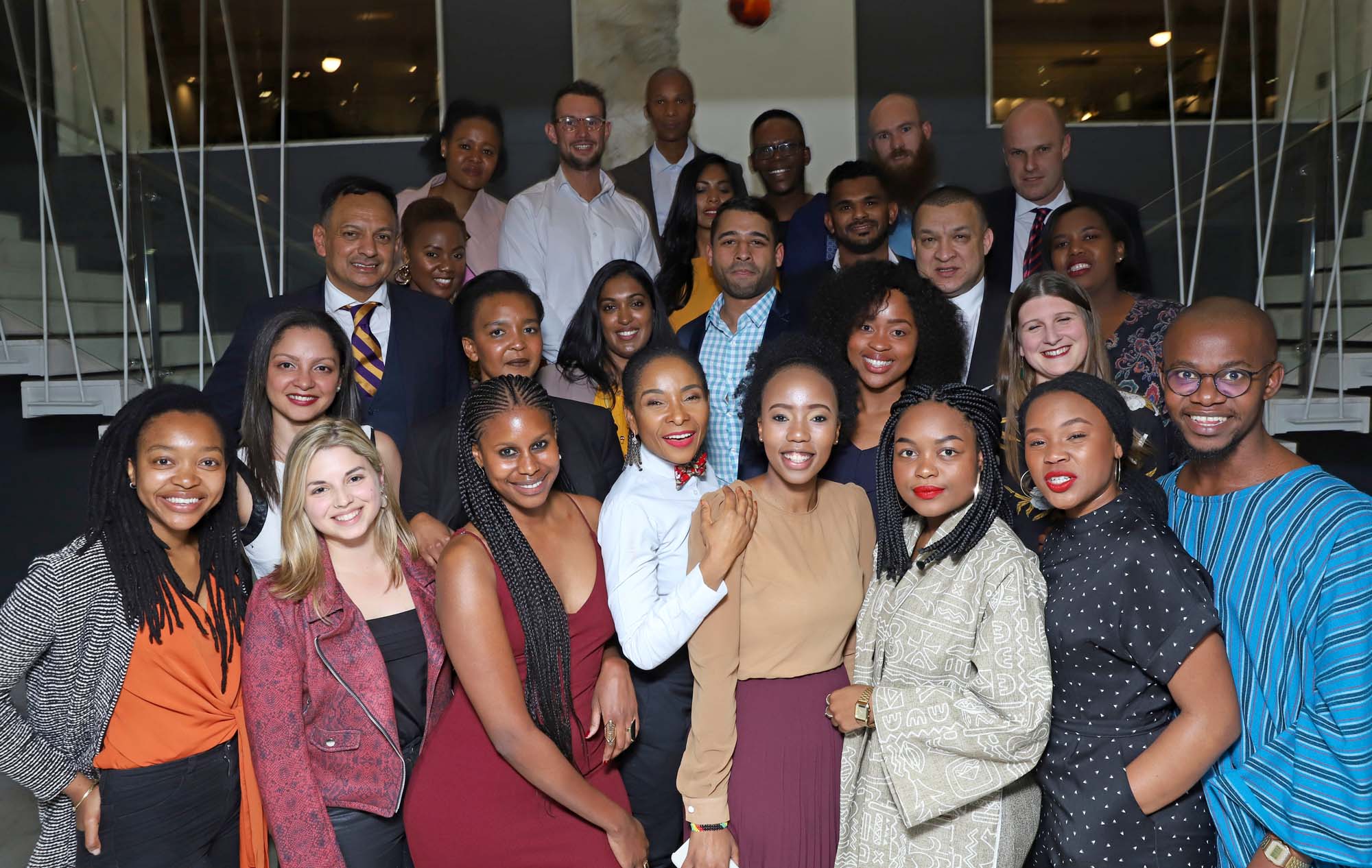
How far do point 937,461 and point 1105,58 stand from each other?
6114 millimetres

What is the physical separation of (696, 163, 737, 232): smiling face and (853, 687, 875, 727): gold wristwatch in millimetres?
2723

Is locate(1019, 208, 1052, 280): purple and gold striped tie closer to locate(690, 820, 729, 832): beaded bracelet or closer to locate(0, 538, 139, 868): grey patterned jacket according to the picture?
locate(690, 820, 729, 832): beaded bracelet

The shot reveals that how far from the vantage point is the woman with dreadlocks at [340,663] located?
2514mm

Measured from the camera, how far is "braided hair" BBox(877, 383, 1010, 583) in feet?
8.16

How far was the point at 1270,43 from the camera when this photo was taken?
7223 millimetres

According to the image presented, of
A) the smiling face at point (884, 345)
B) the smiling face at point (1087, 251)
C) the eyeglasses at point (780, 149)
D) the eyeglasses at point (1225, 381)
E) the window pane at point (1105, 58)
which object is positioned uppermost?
the window pane at point (1105, 58)

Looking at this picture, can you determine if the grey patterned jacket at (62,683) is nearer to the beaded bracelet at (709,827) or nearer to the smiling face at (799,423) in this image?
the beaded bracelet at (709,827)

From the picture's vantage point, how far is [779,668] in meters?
2.67

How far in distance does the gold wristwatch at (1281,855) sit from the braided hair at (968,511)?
34.8 inches

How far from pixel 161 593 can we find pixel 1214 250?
5110mm

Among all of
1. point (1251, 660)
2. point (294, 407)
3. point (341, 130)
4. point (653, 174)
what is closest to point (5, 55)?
point (341, 130)

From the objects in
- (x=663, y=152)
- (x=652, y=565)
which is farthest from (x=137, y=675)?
(x=663, y=152)

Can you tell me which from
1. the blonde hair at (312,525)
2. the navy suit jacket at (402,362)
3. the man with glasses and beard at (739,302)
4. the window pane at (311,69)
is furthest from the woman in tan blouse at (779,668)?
the window pane at (311,69)

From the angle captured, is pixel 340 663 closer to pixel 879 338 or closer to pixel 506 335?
pixel 506 335
